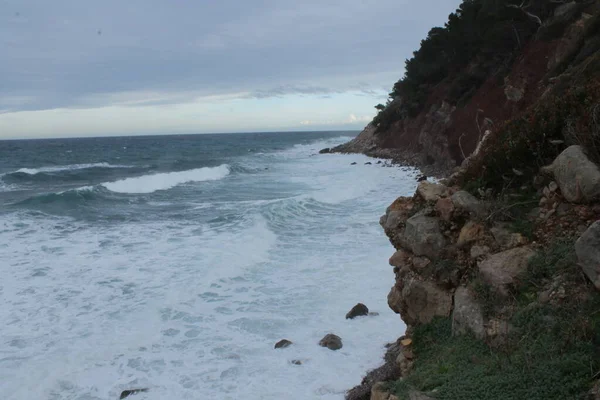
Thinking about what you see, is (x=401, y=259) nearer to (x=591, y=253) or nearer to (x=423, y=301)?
(x=423, y=301)

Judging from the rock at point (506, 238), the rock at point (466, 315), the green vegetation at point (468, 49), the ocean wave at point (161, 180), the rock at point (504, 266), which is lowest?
the ocean wave at point (161, 180)

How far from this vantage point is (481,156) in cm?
805

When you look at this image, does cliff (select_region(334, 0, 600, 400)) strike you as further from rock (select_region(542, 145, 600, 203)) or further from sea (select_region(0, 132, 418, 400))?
sea (select_region(0, 132, 418, 400))

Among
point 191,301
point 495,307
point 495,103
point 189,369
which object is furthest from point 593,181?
point 495,103

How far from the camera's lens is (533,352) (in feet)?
15.8

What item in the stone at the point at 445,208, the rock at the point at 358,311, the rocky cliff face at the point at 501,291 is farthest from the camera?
the rock at the point at 358,311

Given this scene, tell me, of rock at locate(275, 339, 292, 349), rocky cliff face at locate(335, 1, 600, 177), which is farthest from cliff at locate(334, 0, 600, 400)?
rocky cliff face at locate(335, 1, 600, 177)

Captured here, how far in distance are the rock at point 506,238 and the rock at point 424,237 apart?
2.39 ft

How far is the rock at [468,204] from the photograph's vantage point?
267 inches

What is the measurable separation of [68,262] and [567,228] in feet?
47.3

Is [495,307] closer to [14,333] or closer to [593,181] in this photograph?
[593,181]

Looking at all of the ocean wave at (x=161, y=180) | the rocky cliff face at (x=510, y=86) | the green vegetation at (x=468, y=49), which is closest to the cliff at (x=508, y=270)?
the rocky cliff face at (x=510, y=86)

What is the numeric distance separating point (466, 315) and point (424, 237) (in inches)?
55.2

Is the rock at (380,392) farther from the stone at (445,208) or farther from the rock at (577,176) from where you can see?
the rock at (577,176)
